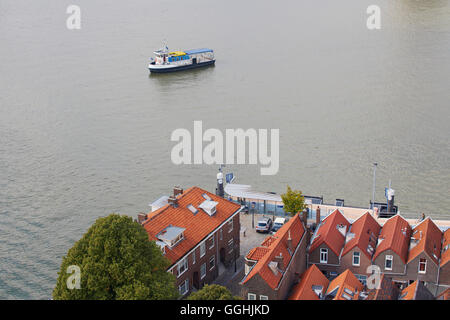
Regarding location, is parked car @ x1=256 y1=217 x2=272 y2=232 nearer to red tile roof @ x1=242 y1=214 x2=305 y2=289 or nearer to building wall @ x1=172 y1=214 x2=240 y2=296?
building wall @ x1=172 y1=214 x2=240 y2=296

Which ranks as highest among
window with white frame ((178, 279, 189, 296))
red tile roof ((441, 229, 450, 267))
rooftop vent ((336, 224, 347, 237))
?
rooftop vent ((336, 224, 347, 237))

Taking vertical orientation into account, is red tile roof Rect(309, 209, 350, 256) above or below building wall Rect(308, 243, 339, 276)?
above

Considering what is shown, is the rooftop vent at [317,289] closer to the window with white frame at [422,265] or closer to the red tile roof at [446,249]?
the window with white frame at [422,265]

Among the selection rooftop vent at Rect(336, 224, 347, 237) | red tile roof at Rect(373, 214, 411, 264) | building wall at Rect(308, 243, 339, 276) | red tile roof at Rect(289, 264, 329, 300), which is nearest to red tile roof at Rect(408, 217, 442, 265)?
red tile roof at Rect(373, 214, 411, 264)

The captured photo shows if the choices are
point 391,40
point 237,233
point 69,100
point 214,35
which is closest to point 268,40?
point 214,35

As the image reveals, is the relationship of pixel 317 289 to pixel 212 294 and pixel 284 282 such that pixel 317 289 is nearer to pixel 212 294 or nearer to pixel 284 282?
pixel 284 282
